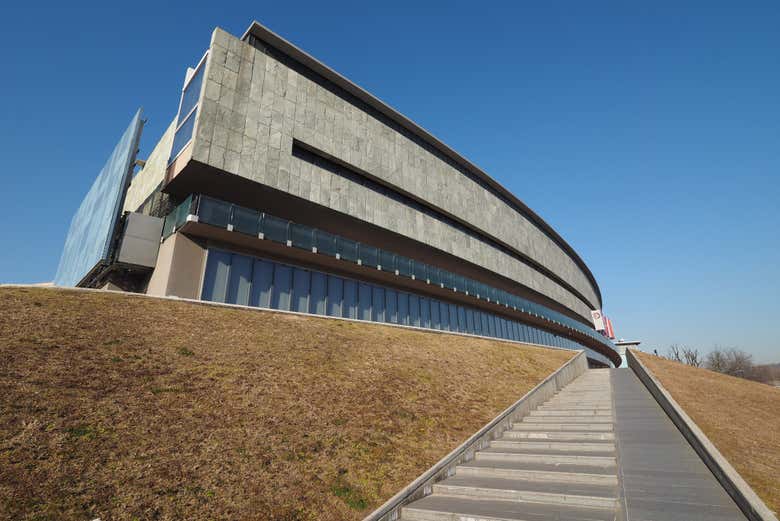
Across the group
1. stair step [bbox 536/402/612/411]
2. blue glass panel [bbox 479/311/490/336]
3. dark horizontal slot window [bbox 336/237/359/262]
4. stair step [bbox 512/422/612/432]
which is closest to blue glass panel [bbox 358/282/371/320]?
dark horizontal slot window [bbox 336/237/359/262]

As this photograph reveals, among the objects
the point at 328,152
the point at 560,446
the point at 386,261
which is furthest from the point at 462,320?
the point at 560,446

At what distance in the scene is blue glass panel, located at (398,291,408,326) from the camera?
28.1 meters

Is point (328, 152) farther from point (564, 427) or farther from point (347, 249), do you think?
point (564, 427)

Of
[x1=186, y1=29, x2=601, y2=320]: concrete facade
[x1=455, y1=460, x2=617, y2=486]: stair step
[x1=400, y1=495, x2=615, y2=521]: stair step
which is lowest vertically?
[x1=400, y1=495, x2=615, y2=521]: stair step

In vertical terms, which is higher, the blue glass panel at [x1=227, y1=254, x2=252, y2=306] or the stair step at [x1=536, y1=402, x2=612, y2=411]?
the blue glass panel at [x1=227, y1=254, x2=252, y2=306]

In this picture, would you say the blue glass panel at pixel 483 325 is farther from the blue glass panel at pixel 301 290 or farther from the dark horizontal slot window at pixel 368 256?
the blue glass panel at pixel 301 290

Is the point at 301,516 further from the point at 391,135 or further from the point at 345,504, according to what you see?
the point at 391,135

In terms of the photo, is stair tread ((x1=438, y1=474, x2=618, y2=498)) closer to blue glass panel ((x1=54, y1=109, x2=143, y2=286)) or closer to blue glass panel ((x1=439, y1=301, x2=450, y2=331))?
blue glass panel ((x1=54, y1=109, x2=143, y2=286))

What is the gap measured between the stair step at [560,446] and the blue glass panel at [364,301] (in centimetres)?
1605

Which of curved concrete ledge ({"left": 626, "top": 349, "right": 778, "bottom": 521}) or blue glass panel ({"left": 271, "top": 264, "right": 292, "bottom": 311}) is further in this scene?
blue glass panel ({"left": 271, "top": 264, "right": 292, "bottom": 311})

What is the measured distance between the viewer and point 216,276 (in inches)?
→ 770

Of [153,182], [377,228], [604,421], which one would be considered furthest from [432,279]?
[153,182]

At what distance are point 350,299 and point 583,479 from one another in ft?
61.2

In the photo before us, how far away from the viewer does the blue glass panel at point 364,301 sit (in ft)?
82.9
